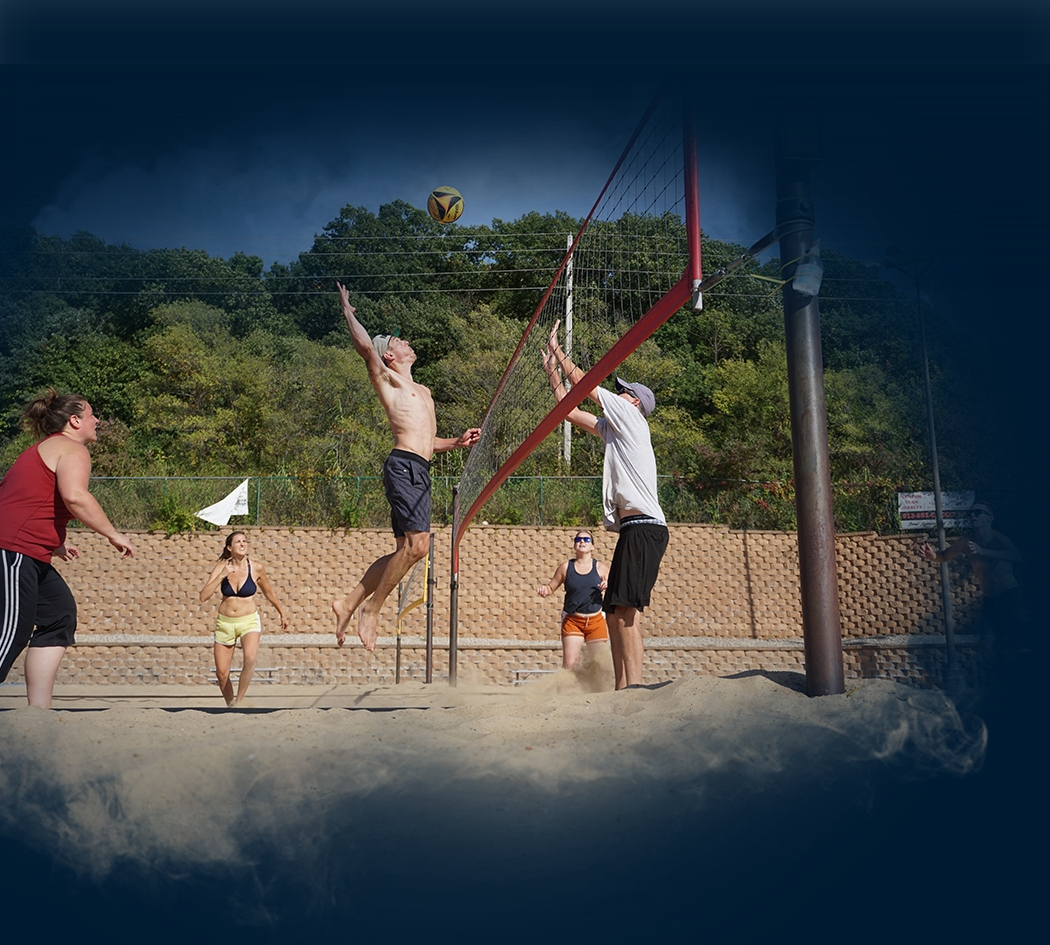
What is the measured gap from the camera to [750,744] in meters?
1.86

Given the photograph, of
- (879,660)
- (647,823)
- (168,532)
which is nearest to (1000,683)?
(647,823)

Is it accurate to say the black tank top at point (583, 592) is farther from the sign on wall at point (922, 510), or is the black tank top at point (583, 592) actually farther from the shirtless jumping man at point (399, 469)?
the sign on wall at point (922, 510)

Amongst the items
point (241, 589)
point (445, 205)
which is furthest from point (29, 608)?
point (445, 205)

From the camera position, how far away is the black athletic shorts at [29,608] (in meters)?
2.76

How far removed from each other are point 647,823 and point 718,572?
13082 millimetres

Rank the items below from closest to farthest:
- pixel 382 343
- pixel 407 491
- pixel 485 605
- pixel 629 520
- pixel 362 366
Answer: pixel 629 520, pixel 407 491, pixel 382 343, pixel 485 605, pixel 362 366

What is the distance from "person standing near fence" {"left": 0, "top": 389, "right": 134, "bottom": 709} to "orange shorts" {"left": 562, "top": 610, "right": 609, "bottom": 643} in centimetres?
409

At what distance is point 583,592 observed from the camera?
21.0ft

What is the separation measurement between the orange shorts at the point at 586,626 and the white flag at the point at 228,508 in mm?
9303

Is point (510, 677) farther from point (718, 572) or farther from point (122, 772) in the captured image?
point (122, 772)

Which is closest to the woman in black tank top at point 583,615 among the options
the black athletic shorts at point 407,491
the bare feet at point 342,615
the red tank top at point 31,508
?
the bare feet at point 342,615

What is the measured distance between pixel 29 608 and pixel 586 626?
4.50 meters

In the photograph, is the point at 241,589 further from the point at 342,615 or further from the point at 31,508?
the point at 31,508

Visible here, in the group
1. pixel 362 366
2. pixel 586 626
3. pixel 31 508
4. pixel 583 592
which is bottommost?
pixel 586 626
